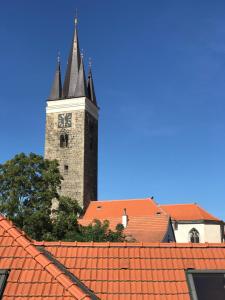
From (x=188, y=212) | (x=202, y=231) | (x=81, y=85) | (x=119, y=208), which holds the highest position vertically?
(x=81, y=85)

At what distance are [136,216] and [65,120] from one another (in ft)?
45.3

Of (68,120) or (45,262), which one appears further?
(68,120)

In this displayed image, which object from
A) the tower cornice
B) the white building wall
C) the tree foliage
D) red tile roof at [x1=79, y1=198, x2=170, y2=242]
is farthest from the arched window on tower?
the tree foliage

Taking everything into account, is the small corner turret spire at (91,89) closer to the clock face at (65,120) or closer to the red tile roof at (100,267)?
the clock face at (65,120)

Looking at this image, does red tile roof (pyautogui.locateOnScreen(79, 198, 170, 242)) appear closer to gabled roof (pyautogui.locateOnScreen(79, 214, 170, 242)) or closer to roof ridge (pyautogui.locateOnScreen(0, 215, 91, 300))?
gabled roof (pyautogui.locateOnScreen(79, 214, 170, 242))

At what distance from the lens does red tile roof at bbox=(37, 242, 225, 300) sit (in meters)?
5.18

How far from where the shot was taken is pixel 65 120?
153ft

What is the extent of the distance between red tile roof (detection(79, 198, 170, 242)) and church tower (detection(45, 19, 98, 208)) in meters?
1.84

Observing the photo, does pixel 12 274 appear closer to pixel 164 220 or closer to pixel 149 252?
pixel 149 252

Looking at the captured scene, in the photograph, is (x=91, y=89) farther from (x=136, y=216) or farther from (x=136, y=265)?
(x=136, y=265)

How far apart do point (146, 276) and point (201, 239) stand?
140 feet

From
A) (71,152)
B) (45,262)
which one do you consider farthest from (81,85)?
(45,262)

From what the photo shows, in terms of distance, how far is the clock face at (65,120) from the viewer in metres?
46.5

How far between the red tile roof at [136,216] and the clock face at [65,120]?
888 cm
